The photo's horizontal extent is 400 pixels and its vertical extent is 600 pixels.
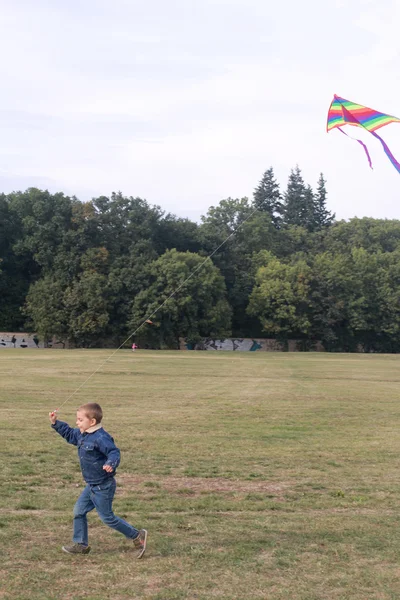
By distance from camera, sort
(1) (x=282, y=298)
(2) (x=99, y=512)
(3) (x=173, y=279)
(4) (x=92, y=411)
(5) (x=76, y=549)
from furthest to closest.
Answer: (1) (x=282, y=298)
(3) (x=173, y=279)
(4) (x=92, y=411)
(2) (x=99, y=512)
(5) (x=76, y=549)

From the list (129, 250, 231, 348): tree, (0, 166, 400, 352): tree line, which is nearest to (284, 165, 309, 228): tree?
(0, 166, 400, 352): tree line

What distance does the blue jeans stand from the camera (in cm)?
702

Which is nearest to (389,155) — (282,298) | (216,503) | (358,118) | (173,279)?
(358,118)

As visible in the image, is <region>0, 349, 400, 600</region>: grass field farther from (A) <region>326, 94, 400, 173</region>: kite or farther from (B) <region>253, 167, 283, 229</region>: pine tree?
(B) <region>253, 167, 283, 229</region>: pine tree

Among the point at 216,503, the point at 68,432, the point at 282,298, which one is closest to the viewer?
the point at 68,432

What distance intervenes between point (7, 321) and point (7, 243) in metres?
8.64

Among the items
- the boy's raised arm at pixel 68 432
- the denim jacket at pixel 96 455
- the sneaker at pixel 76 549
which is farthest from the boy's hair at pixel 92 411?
the sneaker at pixel 76 549

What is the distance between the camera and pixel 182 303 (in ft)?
223

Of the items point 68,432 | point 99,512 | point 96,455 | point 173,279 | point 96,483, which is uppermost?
point 173,279

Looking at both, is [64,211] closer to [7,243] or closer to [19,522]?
[7,243]

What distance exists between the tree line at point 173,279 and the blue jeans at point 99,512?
190 ft

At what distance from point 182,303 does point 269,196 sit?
46.4m

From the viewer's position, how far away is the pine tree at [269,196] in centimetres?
10869

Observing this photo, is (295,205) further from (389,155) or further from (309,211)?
(389,155)
